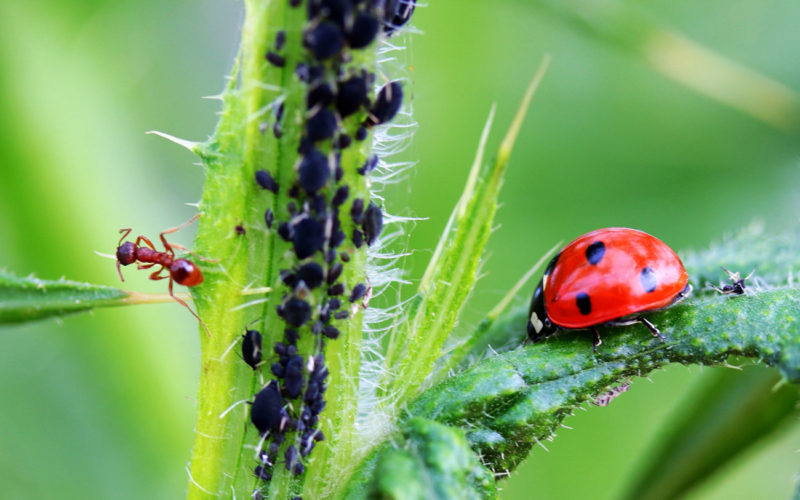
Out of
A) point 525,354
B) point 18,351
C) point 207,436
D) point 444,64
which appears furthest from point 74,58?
point 525,354

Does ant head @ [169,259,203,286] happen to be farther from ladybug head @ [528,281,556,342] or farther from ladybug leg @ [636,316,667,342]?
ladybug leg @ [636,316,667,342]

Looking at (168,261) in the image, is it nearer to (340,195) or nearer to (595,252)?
(340,195)

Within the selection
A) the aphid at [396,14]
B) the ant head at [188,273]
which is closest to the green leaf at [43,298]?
the ant head at [188,273]

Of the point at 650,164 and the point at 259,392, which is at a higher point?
the point at 259,392

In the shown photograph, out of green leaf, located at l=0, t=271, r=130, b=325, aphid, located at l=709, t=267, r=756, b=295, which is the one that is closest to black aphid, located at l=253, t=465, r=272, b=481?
green leaf, located at l=0, t=271, r=130, b=325

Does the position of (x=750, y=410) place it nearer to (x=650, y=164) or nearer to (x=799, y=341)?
(x=799, y=341)

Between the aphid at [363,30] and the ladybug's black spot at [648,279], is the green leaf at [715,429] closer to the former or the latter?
the ladybug's black spot at [648,279]

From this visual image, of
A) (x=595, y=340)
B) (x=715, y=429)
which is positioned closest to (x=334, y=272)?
(x=595, y=340)
